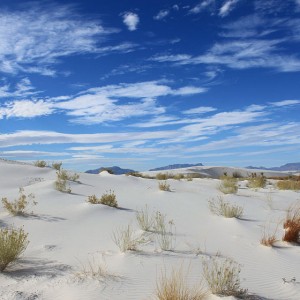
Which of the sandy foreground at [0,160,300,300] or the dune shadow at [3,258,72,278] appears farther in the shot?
the dune shadow at [3,258,72,278]

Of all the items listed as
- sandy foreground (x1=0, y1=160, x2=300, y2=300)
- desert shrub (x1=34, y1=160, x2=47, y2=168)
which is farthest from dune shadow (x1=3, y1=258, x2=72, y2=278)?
desert shrub (x1=34, y1=160, x2=47, y2=168)

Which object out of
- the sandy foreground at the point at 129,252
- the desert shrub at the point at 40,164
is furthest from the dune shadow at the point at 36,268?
the desert shrub at the point at 40,164

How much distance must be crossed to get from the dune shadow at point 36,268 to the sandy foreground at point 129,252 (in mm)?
13

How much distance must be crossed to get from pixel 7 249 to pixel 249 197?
10254 millimetres

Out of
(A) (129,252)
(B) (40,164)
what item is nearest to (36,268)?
(A) (129,252)

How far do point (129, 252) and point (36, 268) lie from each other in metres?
1.42

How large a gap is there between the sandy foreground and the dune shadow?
1cm

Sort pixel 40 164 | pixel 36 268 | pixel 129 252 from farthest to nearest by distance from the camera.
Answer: pixel 40 164 < pixel 129 252 < pixel 36 268

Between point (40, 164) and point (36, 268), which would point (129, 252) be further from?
point (40, 164)

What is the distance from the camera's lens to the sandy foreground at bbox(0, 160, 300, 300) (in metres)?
5.02

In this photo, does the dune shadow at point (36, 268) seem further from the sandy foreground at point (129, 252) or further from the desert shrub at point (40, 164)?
the desert shrub at point (40, 164)

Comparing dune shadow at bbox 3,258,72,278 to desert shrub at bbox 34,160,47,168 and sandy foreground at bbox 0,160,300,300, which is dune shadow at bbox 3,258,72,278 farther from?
desert shrub at bbox 34,160,47,168

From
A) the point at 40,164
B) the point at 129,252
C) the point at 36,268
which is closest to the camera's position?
the point at 36,268

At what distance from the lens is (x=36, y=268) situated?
5.75 metres
